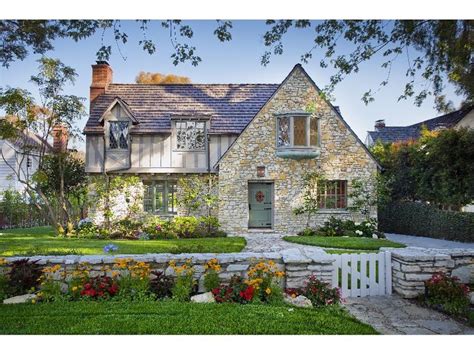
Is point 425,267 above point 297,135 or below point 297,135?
below

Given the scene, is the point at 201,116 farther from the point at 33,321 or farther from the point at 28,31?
the point at 33,321

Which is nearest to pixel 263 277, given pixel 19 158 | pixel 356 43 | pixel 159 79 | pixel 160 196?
pixel 356 43

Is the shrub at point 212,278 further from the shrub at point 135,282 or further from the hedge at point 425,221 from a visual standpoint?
the hedge at point 425,221

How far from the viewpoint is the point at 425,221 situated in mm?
9758

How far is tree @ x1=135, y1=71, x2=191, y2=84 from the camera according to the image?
10.5 meters

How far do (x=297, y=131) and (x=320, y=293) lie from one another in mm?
6815

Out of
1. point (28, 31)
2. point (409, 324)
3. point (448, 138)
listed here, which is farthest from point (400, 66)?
point (28, 31)

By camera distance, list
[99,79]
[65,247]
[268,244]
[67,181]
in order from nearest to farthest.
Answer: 1. [65,247]
2. [268,244]
3. [67,181]
4. [99,79]

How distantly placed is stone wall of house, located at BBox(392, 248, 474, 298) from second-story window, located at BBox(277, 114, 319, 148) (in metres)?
6.15

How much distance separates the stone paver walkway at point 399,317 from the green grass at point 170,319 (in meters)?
0.22

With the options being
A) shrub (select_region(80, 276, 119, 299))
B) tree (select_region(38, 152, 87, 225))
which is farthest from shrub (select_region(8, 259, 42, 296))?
tree (select_region(38, 152, 87, 225))

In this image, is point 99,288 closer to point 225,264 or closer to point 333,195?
point 225,264

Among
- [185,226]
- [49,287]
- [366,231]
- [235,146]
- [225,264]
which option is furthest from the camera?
[235,146]

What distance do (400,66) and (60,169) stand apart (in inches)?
359
